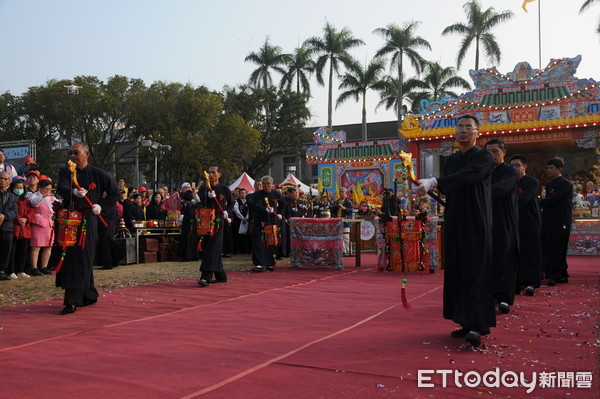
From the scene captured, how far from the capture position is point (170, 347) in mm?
3904

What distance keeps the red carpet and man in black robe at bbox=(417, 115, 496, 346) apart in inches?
8.5

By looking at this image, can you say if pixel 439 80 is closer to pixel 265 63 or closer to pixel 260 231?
pixel 265 63

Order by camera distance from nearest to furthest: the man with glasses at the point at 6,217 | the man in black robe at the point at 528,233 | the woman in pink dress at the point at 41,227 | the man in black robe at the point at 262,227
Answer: the man in black robe at the point at 528,233
the man with glasses at the point at 6,217
the woman in pink dress at the point at 41,227
the man in black robe at the point at 262,227

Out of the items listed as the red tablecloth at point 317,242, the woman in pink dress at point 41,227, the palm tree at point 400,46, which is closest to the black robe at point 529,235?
the red tablecloth at point 317,242

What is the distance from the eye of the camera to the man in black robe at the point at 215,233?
24.5 feet

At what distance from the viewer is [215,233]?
750cm

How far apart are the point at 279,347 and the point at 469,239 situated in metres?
1.47

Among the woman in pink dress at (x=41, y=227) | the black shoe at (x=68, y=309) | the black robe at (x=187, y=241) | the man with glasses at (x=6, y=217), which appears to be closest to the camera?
the black shoe at (x=68, y=309)

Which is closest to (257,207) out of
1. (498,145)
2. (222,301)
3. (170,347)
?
(222,301)

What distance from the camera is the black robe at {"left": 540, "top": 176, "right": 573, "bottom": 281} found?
7.34 m

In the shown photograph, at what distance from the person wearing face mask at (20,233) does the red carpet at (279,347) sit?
278cm

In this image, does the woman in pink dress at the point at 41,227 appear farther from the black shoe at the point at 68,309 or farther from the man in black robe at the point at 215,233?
the black shoe at the point at 68,309

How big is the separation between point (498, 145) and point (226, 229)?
842 cm

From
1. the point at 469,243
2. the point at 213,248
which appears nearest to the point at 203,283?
the point at 213,248
